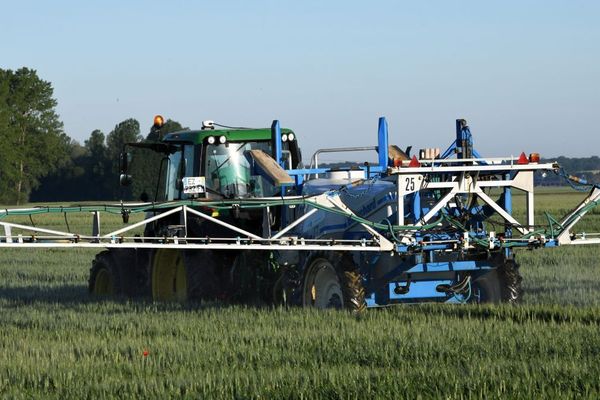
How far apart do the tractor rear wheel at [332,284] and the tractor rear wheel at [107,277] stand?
359 cm

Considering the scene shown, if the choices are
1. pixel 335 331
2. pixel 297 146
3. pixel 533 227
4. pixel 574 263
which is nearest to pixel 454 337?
pixel 335 331

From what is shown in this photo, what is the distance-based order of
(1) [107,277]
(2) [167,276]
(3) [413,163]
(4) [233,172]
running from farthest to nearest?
(1) [107,277] < (2) [167,276] < (4) [233,172] < (3) [413,163]

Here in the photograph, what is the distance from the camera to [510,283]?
13422 mm

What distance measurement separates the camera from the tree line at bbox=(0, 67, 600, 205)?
328ft

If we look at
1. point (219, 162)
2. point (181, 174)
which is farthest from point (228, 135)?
point (181, 174)

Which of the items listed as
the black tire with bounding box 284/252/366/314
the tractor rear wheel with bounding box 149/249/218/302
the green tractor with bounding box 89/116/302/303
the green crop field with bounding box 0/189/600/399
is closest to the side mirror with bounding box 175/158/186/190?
the green tractor with bounding box 89/116/302/303

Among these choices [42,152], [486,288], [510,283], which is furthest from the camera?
[42,152]

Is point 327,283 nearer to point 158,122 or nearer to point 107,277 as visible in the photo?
point 158,122

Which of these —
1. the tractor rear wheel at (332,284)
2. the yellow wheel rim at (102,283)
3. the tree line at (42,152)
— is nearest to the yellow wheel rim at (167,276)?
the yellow wheel rim at (102,283)

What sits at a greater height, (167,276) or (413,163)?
(413,163)

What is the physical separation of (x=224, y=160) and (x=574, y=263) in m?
8.19

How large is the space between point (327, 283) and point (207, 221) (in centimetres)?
257

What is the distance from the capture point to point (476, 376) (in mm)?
8234

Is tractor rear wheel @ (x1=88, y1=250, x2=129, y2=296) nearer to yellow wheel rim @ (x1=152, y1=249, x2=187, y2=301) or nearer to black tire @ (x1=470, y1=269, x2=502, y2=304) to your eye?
yellow wheel rim @ (x1=152, y1=249, x2=187, y2=301)
